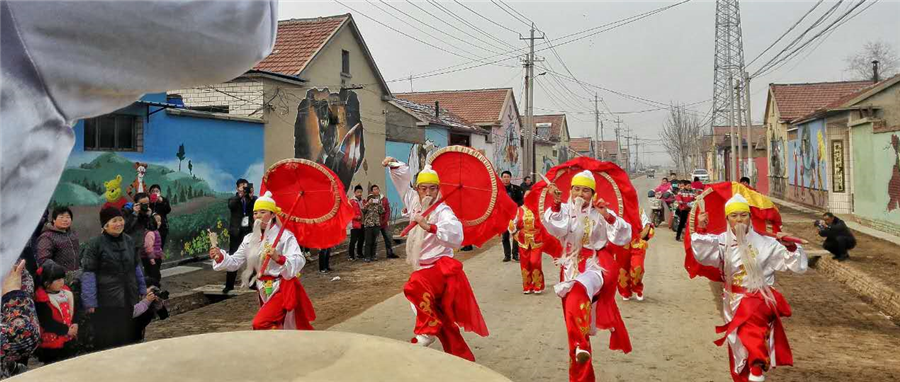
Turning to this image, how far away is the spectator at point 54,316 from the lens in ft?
16.4

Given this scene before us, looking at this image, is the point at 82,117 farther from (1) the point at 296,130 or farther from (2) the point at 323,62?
(2) the point at 323,62

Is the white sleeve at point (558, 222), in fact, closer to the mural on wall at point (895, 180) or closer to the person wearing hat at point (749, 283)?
the person wearing hat at point (749, 283)

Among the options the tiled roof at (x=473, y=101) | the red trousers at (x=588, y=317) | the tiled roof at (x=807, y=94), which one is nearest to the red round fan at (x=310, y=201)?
the red trousers at (x=588, y=317)

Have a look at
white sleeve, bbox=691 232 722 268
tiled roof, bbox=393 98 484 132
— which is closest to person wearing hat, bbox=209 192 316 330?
white sleeve, bbox=691 232 722 268

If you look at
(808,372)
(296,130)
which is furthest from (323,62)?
(808,372)

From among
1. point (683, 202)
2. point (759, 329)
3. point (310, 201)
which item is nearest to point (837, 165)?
point (683, 202)

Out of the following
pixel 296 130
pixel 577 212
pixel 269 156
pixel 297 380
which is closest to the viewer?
pixel 297 380

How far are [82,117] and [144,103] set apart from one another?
10281 millimetres

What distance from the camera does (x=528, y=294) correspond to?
924 cm

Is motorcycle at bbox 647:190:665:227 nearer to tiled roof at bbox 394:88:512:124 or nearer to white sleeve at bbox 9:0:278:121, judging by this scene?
tiled roof at bbox 394:88:512:124

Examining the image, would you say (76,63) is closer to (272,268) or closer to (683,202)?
(272,268)

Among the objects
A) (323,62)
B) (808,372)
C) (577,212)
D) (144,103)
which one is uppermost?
(323,62)

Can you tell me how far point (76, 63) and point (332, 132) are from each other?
1625 cm

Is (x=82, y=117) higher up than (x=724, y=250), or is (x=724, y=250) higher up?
(x=82, y=117)
